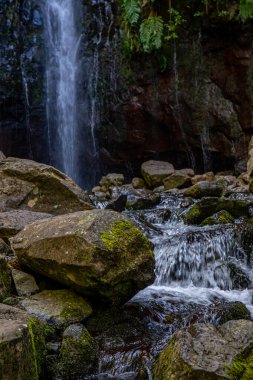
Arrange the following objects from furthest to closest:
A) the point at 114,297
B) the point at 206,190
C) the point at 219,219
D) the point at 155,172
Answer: the point at 155,172, the point at 206,190, the point at 219,219, the point at 114,297

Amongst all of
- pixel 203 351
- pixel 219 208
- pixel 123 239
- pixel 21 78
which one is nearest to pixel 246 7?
pixel 219 208

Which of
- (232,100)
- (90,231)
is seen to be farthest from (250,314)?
(232,100)

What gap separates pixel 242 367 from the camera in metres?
2.61

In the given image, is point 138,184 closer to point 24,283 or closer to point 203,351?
point 24,283

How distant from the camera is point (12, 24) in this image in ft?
52.8

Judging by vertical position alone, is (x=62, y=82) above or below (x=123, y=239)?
above

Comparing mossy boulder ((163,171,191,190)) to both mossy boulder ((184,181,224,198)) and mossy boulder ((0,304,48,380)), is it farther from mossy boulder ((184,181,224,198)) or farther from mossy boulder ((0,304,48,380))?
mossy boulder ((0,304,48,380))

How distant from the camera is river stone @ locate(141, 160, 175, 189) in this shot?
1282 centimetres

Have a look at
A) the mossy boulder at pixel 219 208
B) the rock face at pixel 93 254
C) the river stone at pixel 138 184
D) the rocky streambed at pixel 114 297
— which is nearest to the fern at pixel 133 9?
the river stone at pixel 138 184

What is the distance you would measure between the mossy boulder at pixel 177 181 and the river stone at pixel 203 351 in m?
9.09

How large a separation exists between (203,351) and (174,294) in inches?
91.0

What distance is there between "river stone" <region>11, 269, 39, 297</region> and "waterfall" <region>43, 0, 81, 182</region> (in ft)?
40.9

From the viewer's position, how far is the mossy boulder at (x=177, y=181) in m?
12.1

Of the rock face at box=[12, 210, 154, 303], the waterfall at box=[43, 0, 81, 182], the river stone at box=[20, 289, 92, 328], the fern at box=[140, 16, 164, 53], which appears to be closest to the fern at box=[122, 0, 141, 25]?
the fern at box=[140, 16, 164, 53]
